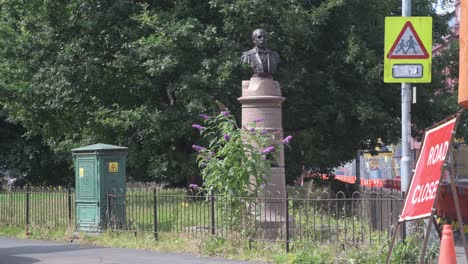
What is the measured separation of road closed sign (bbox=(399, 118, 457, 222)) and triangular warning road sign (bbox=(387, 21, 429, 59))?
132 inches

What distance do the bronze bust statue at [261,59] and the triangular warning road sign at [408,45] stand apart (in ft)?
13.1

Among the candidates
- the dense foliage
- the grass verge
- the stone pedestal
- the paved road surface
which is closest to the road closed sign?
the grass verge

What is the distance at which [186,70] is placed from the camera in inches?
893

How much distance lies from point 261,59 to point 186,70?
837cm

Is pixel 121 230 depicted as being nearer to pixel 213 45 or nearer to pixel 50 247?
pixel 50 247

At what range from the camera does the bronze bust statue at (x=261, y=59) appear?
1453 cm

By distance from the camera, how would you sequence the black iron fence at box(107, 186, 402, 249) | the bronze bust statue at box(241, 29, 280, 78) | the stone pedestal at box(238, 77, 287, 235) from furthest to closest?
the bronze bust statue at box(241, 29, 280, 78)
the stone pedestal at box(238, 77, 287, 235)
the black iron fence at box(107, 186, 402, 249)

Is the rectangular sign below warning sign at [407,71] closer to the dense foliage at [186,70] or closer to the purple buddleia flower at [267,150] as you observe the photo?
the purple buddleia flower at [267,150]

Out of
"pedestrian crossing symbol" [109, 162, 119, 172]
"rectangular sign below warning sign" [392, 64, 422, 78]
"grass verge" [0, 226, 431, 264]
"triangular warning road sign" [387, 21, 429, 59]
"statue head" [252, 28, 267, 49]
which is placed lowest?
"grass verge" [0, 226, 431, 264]

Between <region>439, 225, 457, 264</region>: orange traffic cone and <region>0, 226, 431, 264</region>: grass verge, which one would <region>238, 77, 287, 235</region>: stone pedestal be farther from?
<region>439, 225, 457, 264</region>: orange traffic cone

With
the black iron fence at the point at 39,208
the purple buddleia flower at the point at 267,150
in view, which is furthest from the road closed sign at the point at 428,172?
the black iron fence at the point at 39,208

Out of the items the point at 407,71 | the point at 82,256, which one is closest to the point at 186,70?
the point at 82,256

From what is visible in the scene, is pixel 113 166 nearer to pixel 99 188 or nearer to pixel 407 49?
pixel 99 188

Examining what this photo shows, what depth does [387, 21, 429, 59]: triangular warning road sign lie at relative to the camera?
10820 millimetres
